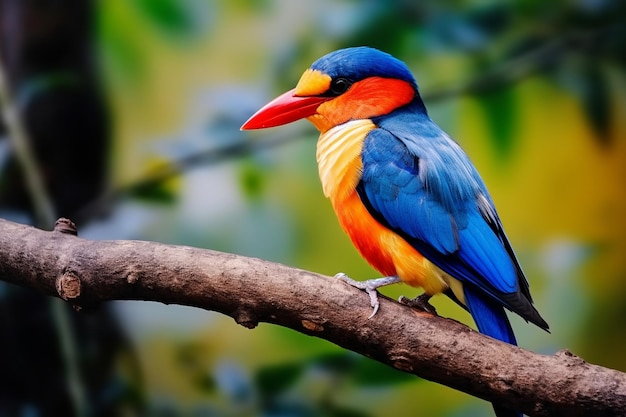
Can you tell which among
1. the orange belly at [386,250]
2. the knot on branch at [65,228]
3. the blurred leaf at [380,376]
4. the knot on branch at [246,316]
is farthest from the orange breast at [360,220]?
the blurred leaf at [380,376]

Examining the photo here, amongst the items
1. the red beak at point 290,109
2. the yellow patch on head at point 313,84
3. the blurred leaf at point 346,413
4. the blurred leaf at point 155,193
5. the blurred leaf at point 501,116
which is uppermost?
the blurred leaf at point 501,116

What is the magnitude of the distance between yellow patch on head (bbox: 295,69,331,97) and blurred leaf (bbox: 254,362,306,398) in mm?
786

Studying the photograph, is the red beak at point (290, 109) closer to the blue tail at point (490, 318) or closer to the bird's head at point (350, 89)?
the bird's head at point (350, 89)

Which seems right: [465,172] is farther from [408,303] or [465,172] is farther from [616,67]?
[616,67]

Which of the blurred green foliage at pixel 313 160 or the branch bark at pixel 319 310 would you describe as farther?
the blurred green foliage at pixel 313 160

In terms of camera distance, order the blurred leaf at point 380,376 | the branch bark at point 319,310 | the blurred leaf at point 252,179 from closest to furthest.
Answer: the branch bark at point 319,310
the blurred leaf at point 380,376
the blurred leaf at point 252,179

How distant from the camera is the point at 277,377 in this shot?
186cm

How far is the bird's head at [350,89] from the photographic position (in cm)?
135

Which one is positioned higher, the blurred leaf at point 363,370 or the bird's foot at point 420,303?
the blurred leaf at point 363,370

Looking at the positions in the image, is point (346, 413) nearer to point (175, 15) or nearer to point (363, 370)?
point (363, 370)

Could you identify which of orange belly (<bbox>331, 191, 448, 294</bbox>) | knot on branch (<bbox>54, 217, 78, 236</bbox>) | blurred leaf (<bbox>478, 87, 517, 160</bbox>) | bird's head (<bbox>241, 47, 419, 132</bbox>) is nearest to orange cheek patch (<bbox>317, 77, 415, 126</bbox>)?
bird's head (<bbox>241, 47, 419, 132</bbox>)

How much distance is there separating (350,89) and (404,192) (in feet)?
0.79

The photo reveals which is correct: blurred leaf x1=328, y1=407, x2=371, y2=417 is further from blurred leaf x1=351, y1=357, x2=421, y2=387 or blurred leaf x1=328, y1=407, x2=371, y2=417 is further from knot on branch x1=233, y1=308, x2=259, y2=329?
knot on branch x1=233, y1=308, x2=259, y2=329

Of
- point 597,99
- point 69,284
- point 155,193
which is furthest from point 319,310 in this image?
point 597,99
